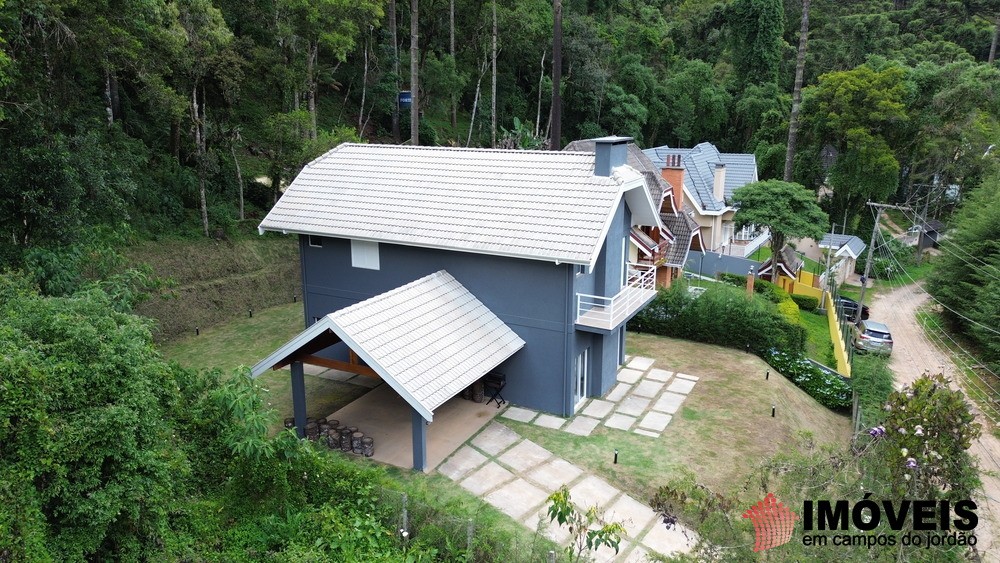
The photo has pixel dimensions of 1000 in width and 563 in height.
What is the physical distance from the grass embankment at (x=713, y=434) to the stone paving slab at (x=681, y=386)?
0.66 ft

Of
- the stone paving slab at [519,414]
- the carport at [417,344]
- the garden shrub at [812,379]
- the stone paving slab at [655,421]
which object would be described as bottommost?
the garden shrub at [812,379]

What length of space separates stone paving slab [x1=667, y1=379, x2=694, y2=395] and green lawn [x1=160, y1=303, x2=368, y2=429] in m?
9.15

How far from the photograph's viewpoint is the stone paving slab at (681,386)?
63.0 ft

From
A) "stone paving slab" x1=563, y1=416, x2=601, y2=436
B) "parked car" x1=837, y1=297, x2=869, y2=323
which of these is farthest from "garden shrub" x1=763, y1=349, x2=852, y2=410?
"parked car" x1=837, y1=297, x2=869, y2=323

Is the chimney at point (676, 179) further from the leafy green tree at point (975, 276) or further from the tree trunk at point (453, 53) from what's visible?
the tree trunk at point (453, 53)

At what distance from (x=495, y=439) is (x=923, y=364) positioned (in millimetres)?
21628

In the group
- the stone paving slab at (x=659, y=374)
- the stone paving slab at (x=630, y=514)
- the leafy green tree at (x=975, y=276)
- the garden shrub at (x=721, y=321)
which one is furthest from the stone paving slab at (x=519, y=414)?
the leafy green tree at (x=975, y=276)

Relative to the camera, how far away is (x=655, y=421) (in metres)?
17.1

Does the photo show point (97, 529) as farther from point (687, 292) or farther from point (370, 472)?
point (687, 292)

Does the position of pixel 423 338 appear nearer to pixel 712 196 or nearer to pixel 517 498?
pixel 517 498

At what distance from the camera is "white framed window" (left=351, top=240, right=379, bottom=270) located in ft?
60.8

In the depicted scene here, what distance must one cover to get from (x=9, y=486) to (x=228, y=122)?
73.6 ft

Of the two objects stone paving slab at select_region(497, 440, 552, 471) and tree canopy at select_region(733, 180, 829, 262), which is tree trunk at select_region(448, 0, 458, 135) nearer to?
tree canopy at select_region(733, 180, 829, 262)

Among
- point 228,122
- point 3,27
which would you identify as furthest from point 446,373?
point 228,122
